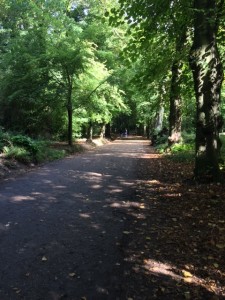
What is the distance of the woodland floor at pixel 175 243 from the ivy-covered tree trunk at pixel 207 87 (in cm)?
64

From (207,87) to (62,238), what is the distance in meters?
5.55

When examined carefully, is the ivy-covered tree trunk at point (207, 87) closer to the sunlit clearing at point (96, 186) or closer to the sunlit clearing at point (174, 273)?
the sunlit clearing at point (96, 186)

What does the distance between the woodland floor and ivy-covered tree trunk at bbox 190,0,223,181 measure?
0.64 metres

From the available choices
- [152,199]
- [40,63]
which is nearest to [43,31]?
[40,63]

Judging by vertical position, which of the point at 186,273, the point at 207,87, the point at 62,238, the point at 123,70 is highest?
the point at 123,70

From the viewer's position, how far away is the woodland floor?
400 centimetres

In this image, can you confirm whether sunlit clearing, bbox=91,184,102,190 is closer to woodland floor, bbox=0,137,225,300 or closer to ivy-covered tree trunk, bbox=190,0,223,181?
woodland floor, bbox=0,137,225,300

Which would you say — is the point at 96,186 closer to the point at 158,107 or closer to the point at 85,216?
the point at 85,216

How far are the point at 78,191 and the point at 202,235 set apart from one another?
13.2 ft

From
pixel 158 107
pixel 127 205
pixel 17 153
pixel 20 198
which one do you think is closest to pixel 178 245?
pixel 127 205

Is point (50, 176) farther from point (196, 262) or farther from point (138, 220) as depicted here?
point (196, 262)

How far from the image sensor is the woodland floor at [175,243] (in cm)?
400

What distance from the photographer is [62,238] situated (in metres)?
5.47

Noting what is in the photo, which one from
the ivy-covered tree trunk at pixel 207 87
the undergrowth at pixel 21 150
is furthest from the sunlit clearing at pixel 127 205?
the undergrowth at pixel 21 150
